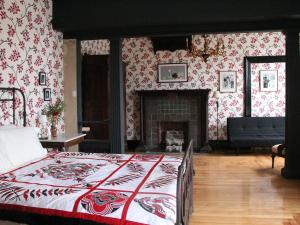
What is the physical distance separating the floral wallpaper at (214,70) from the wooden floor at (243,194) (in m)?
1.69

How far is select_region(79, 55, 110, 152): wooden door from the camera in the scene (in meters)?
6.10

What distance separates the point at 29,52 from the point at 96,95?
211cm

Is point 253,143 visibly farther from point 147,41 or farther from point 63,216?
point 63,216

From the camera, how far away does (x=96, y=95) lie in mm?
6129

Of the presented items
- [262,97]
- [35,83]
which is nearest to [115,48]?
[35,83]

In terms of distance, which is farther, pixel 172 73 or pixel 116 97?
pixel 172 73

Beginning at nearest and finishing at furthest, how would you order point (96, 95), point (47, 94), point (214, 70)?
1. point (47, 94)
2. point (96, 95)
3. point (214, 70)

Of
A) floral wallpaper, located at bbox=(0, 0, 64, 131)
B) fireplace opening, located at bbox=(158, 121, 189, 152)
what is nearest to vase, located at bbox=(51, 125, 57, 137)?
floral wallpaper, located at bbox=(0, 0, 64, 131)

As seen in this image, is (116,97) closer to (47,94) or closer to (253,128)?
(47,94)

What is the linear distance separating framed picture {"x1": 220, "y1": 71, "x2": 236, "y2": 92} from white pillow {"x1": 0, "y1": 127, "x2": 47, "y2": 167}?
5017mm

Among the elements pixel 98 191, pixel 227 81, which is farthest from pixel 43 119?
pixel 227 81

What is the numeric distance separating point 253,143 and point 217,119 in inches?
41.4

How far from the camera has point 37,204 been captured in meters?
1.94

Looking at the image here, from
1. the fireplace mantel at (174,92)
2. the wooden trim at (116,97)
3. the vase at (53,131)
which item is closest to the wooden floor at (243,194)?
the wooden trim at (116,97)
